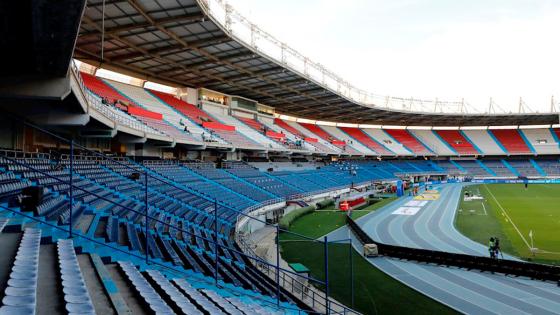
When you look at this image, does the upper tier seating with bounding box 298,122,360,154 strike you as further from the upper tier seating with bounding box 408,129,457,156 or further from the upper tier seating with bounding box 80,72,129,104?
the upper tier seating with bounding box 80,72,129,104

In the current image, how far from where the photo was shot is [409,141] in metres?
71.8

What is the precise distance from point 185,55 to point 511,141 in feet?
214

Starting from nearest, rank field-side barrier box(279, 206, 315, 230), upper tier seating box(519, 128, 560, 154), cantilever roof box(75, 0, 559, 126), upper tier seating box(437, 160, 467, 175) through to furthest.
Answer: cantilever roof box(75, 0, 559, 126) → field-side barrier box(279, 206, 315, 230) → upper tier seating box(519, 128, 560, 154) → upper tier seating box(437, 160, 467, 175)

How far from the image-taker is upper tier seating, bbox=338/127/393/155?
65.1m

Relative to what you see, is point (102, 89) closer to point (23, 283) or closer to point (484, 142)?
point (23, 283)

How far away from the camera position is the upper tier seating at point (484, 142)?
6781 cm

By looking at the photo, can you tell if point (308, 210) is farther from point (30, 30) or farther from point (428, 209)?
point (30, 30)

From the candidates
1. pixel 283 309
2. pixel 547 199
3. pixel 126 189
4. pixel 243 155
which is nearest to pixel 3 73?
pixel 126 189

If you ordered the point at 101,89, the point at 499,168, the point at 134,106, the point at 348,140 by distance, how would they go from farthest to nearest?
1. the point at 499,168
2. the point at 348,140
3. the point at 134,106
4. the point at 101,89

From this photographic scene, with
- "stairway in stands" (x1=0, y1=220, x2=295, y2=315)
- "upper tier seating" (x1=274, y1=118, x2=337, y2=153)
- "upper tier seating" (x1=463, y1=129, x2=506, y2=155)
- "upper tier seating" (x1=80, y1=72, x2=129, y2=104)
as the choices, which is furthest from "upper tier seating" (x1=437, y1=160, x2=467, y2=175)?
"stairway in stands" (x1=0, y1=220, x2=295, y2=315)

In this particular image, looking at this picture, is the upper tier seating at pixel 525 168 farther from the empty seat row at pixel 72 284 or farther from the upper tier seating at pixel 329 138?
the empty seat row at pixel 72 284

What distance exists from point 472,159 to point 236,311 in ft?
250

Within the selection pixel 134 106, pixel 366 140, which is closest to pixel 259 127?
pixel 134 106

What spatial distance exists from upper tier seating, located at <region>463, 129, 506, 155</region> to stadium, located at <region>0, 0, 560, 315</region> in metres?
10.9
